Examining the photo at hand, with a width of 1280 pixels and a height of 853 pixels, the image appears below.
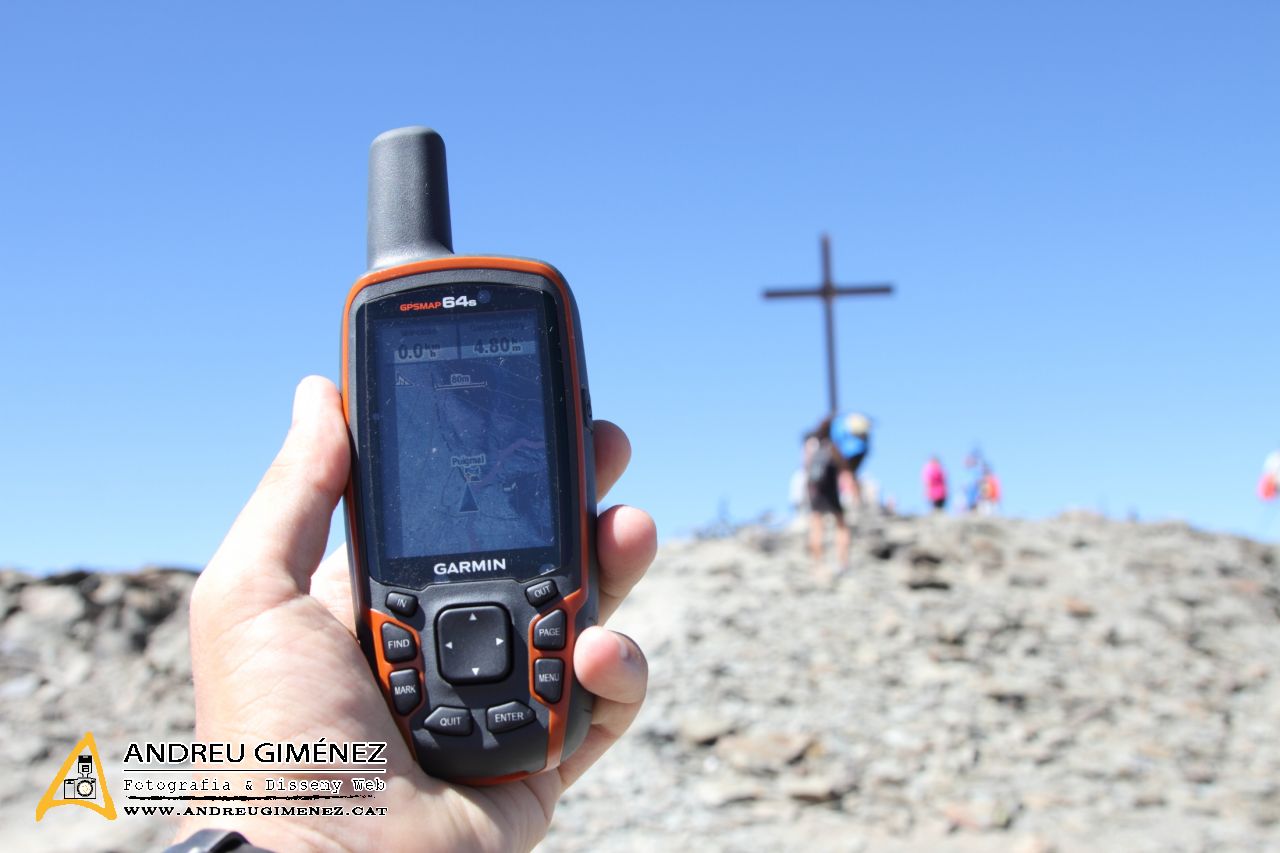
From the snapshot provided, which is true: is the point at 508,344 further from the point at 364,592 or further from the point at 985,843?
the point at 985,843

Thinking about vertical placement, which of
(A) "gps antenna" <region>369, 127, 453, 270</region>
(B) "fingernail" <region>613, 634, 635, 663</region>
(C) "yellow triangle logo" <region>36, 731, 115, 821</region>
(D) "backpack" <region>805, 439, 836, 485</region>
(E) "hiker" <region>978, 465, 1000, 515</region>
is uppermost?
(A) "gps antenna" <region>369, 127, 453, 270</region>

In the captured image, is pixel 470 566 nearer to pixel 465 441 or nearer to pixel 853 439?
pixel 465 441

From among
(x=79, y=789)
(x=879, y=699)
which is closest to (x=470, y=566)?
(x=79, y=789)

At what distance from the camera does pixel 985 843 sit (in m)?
8.39

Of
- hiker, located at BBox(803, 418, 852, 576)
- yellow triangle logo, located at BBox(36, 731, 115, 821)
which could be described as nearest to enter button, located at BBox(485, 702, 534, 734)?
yellow triangle logo, located at BBox(36, 731, 115, 821)

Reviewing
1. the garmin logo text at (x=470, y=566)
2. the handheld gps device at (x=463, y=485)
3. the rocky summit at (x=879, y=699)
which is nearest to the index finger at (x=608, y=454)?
the handheld gps device at (x=463, y=485)

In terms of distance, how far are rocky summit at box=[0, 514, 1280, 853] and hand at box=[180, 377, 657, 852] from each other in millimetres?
4761

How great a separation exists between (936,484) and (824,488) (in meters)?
6.96

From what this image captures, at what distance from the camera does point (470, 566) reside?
298 centimetres

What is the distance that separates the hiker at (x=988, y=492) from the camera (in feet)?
66.2

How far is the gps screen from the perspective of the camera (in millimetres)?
2998

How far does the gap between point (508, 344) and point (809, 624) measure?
9469 mm
